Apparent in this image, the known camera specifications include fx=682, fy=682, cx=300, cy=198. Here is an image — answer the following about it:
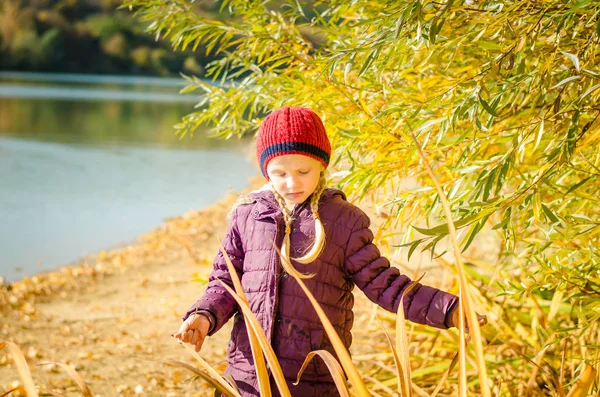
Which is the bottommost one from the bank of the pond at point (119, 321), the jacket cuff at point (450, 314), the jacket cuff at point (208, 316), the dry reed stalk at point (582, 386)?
the dry reed stalk at point (582, 386)

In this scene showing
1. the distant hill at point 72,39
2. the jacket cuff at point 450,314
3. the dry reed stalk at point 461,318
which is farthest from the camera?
the distant hill at point 72,39

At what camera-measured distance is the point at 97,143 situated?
21812mm

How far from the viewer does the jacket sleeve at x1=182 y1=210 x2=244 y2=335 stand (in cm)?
201

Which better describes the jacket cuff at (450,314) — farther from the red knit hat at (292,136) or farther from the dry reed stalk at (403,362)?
the red knit hat at (292,136)

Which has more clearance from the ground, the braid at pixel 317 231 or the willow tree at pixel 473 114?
the willow tree at pixel 473 114

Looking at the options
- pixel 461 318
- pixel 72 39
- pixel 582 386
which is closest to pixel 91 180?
pixel 461 318

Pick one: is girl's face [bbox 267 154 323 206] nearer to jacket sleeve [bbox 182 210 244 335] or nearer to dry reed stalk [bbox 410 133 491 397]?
jacket sleeve [bbox 182 210 244 335]

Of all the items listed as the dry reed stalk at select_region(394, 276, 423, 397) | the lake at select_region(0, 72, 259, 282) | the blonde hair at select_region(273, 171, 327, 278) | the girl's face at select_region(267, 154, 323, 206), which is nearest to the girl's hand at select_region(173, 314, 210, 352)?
the blonde hair at select_region(273, 171, 327, 278)

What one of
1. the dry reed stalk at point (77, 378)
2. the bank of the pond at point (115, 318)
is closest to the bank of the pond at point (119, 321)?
the bank of the pond at point (115, 318)

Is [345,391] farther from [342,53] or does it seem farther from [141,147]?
[141,147]

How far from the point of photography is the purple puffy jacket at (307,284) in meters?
1.97

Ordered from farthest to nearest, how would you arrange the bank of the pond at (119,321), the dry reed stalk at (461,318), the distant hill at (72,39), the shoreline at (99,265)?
the distant hill at (72,39) → the shoreline at (99,265) → the bank of the pond at (119,321) → the dry reed stalk at (461,318)

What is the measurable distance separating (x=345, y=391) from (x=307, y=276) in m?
0.41

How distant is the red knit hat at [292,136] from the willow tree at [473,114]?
24 centimetres
